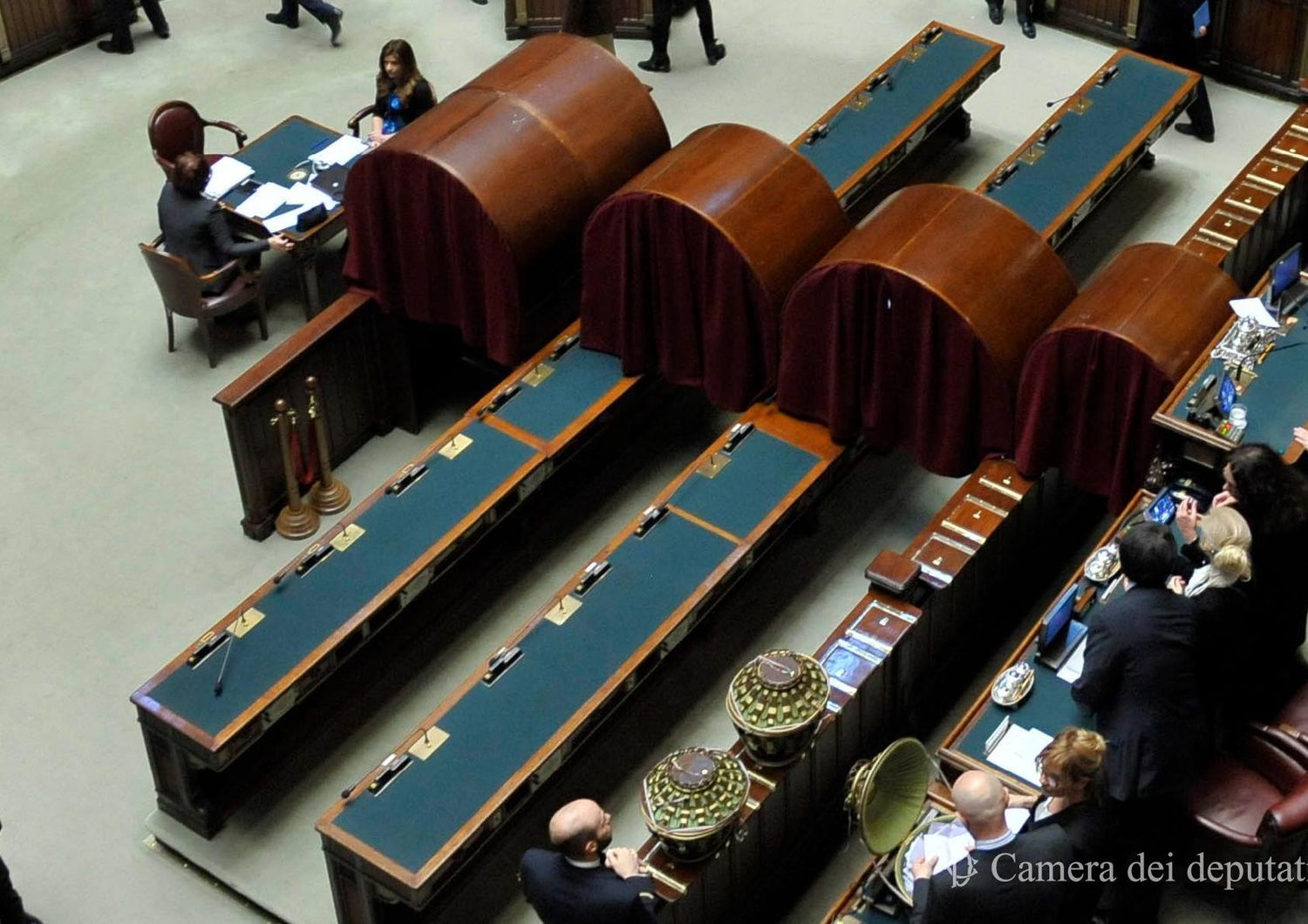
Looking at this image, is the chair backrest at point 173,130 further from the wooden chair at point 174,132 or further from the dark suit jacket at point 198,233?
the dark suit jacket at point 198,233

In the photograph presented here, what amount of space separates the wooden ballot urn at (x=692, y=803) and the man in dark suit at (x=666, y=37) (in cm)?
657

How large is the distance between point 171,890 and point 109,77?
6.70 m

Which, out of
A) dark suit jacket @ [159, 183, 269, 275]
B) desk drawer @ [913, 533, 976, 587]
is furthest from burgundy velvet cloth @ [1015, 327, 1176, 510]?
dark suit jacket @ [159, 183, 269, 275]

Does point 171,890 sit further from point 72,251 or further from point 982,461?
point 72,251

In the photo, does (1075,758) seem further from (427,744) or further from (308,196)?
(308,196)

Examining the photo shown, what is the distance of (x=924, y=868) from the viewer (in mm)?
5965

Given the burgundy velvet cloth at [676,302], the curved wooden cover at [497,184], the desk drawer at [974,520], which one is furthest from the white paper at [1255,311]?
the curved wooden cover at [497,184]

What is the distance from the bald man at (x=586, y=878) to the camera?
19.4 feet

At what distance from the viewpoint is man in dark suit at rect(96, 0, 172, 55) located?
12508 mm

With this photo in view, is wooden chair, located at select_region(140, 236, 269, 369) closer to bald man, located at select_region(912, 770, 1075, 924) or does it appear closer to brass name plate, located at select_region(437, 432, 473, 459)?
brass name plate, located at select_region(437, 432, 473, 459)

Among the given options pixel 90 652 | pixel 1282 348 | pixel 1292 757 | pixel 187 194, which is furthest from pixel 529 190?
pixel 1292 757

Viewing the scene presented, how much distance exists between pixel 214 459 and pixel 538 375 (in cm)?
187

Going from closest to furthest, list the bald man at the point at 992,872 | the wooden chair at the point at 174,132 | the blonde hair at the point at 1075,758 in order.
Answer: the bald man at the point at 992,872, the blonde hair at the point at 1075,758, the wooden chair at the point at 174,132

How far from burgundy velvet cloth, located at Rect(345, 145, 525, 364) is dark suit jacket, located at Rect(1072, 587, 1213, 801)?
3689mm
